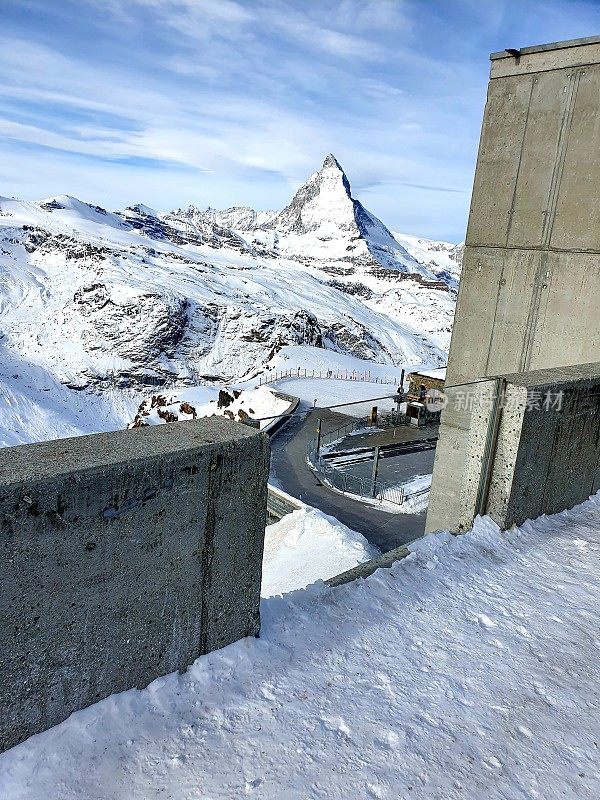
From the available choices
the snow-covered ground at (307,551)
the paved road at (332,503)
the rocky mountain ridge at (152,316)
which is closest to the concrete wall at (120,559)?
the snow-covered ground at (307,551)

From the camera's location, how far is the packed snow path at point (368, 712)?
254cm

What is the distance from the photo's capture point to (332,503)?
17.0m

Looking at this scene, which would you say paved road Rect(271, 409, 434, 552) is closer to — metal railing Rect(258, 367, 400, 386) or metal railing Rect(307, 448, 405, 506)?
metal railing Rect(307, 448, 405, 506)

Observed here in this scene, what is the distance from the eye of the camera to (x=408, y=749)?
2.82 meters

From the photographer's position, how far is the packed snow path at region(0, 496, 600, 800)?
2541mm

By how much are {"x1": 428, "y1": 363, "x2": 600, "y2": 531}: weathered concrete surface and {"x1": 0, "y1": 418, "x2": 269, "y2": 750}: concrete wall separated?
259cm

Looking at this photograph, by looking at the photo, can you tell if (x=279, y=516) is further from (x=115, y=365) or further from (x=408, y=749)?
(x=115, y=365)

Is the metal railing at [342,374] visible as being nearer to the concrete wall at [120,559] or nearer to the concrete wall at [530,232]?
the concrete wall at [530,232]

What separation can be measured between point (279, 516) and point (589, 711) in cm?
1274

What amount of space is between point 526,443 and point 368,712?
287cm

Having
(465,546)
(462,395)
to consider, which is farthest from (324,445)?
(465,546)

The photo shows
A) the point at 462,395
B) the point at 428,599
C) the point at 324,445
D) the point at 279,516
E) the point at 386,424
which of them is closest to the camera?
the point at 428,599

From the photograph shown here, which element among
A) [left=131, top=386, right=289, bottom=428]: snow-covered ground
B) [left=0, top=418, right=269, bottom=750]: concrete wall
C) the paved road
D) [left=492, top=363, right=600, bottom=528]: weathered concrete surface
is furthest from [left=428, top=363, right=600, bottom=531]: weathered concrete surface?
[left=131, top=386, right=289, bottom=428]: snow-covered ground

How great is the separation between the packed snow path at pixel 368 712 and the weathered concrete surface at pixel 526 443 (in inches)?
38.6
